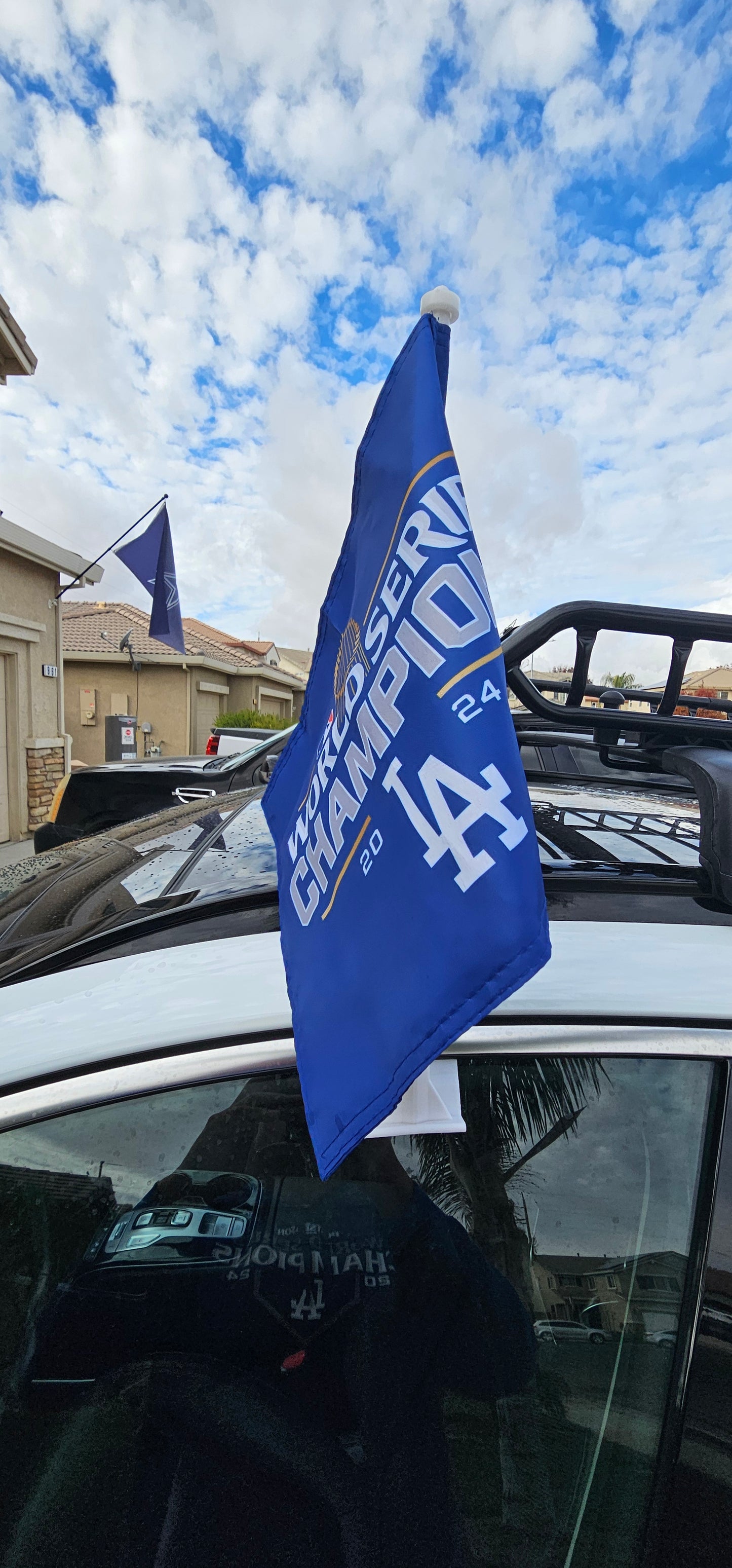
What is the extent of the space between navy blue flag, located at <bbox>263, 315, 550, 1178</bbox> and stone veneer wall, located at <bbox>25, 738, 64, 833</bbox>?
9702 mm

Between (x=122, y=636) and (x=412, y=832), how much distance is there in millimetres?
21124

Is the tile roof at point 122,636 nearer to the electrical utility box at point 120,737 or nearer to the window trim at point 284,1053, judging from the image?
the electrical utility box at point 120,737

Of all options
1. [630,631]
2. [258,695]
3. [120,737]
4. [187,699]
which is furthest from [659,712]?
[258,695]

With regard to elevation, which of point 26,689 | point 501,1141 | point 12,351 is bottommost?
point 501,1141

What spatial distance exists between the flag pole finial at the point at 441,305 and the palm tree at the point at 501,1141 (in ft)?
3.38

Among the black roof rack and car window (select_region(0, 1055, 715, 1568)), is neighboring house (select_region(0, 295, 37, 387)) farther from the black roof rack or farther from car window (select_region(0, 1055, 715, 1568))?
car window (select_region(0, 1055, 715, 1568))

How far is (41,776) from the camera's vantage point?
391 inches

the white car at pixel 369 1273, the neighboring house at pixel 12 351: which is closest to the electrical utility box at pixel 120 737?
the neighboring house at pixel 12 351

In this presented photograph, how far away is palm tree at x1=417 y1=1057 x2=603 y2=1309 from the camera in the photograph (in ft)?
2.93

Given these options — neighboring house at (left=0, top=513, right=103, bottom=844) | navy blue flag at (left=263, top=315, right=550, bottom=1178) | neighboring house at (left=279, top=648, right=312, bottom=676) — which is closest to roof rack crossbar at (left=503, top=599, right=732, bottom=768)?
navy blue flag at (left=263, top=315, right=550, bottom=1178)

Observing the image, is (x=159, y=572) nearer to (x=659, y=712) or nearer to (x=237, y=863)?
(x=237, y=863)

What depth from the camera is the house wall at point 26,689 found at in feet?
30.1

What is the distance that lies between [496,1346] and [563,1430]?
12 centimetres

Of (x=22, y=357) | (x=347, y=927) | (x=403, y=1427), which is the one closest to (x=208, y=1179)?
(x=403, y=1427)
